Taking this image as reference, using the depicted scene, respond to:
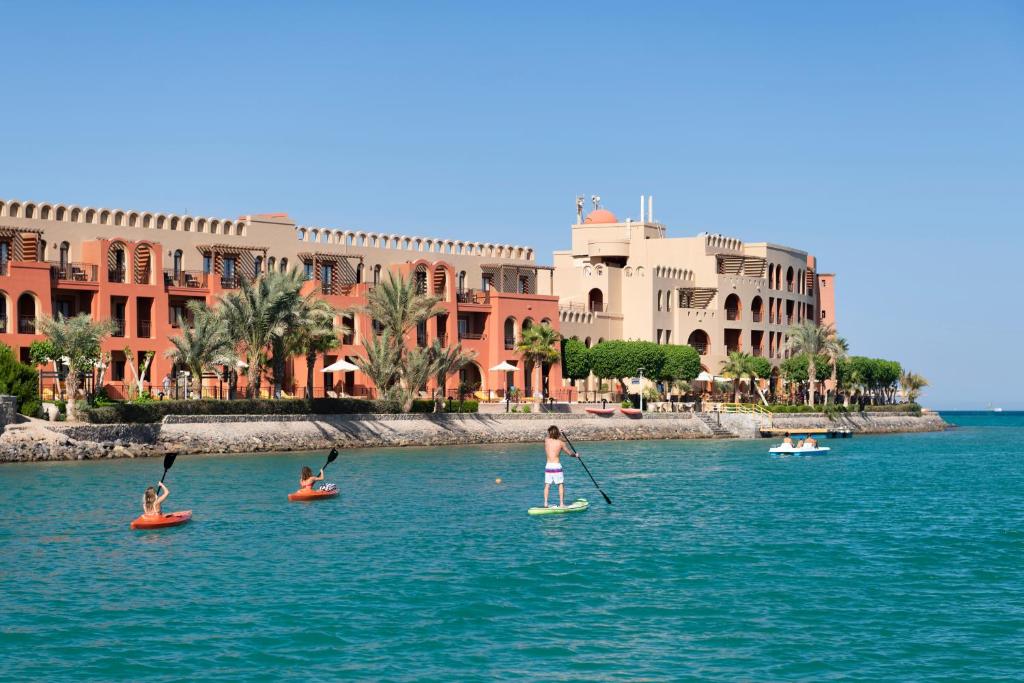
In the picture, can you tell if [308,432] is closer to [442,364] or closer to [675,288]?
[442,364]

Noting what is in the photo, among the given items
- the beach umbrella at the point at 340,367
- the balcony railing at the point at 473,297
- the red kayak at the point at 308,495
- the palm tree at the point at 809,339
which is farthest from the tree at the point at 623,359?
the red kayak at the point at 308,495

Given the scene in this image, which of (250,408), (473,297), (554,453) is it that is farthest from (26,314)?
(554,453)

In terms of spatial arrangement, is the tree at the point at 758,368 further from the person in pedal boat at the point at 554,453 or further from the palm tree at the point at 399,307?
the person in pedal boat at the point at 554,453

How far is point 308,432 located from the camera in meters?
58.5

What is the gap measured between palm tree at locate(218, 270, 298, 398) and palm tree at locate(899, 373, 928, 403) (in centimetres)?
6653

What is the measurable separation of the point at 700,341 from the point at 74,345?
50291 millimetres

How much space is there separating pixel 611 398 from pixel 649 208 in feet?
64.0

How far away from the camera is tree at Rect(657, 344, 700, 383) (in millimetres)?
83875

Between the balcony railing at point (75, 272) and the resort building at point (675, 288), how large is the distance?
99.5ft

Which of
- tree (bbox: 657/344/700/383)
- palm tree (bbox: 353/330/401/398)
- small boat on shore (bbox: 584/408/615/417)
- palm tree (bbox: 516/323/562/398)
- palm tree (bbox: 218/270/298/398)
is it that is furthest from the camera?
tree (bbox: 657/344/700/383)

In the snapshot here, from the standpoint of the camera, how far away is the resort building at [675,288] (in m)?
89.5

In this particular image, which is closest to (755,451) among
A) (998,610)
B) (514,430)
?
(514,430)

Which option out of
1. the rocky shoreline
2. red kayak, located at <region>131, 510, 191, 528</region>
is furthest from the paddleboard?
the rocky shoreline

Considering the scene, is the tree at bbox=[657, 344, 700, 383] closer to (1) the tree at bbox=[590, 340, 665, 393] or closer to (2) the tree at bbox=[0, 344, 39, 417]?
(1) the tree at bbox=[590, 340, 665, 393]
